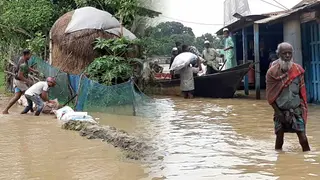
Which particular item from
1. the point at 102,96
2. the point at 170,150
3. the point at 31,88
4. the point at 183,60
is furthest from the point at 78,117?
the point at 183,60

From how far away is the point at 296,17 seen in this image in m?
11.7

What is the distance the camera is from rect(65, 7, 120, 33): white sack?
13.4 m

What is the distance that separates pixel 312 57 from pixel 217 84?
317 cm

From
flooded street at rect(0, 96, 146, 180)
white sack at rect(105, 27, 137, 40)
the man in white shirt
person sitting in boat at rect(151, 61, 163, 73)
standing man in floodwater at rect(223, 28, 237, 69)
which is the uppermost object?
white sack at rect(105, 27, 137, 40)

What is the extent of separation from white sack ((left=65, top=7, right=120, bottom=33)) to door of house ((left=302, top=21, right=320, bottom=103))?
5.33m

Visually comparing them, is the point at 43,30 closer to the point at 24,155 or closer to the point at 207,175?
the point at 24,155

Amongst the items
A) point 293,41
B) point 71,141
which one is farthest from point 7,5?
point 71,141

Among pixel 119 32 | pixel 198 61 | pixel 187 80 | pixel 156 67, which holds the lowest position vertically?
pixel 187 80

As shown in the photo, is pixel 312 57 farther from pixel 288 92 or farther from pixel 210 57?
pixel 288 92

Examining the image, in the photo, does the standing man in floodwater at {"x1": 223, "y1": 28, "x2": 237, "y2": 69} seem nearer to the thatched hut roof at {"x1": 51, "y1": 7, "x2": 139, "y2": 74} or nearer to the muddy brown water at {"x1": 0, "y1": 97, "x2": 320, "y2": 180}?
the thatched hut roof at {"x1": 51, "y1": 7, "x2": 139, "y2": 74}

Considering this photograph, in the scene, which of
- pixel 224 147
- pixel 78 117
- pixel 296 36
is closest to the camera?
pixel 224 147

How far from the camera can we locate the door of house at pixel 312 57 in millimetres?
11617

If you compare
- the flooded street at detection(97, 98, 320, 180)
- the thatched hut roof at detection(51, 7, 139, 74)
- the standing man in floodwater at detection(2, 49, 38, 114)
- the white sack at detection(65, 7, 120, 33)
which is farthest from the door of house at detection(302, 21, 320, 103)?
the standing man in floodwater at detection(2, 49, 38, 114)

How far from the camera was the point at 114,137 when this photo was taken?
718 centimetres
